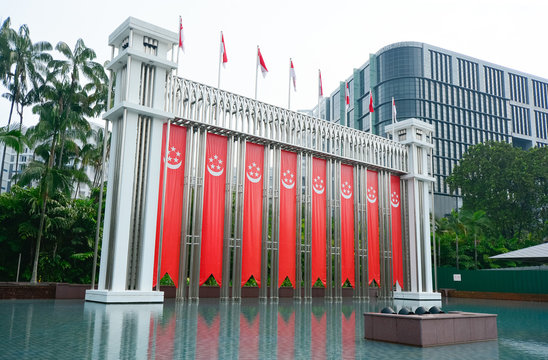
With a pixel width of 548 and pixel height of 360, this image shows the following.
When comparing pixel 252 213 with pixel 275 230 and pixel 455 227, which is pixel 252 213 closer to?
pixel 275 230

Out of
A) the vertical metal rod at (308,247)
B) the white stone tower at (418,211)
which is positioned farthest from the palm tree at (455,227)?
the vertical metal rod at (308,247)

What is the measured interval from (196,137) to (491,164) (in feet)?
115

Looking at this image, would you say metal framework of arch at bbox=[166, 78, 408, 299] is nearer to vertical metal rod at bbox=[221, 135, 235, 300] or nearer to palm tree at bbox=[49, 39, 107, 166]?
vertical metal rod at bbox=[221, 135, 235, 300]

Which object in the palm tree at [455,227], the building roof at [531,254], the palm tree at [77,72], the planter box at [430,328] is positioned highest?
the palm tree at [77,72]

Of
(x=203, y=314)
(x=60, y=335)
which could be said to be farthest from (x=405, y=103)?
(x=60, y=335)

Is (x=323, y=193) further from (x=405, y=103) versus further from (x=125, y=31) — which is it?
(x=405, y=103)

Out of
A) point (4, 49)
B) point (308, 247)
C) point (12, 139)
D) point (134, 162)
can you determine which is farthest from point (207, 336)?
point (4, 49)

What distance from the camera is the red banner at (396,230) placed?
26750mm

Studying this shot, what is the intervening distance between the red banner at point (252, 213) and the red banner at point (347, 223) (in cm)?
517

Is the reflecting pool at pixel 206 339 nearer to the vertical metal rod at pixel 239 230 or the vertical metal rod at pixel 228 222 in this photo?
the vertical metal rod at pixel 228 222

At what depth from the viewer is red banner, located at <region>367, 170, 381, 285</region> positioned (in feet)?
83.7

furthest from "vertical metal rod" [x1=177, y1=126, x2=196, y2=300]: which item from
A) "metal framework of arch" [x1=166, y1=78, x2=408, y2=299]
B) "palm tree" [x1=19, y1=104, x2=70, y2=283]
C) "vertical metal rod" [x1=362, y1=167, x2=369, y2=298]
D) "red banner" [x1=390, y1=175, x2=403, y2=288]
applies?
"red banner" [x1=390, y1=175, x2=403, y2=288]

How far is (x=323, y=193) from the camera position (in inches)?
942

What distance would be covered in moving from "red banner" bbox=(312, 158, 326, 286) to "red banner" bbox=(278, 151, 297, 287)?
3.97 ft
